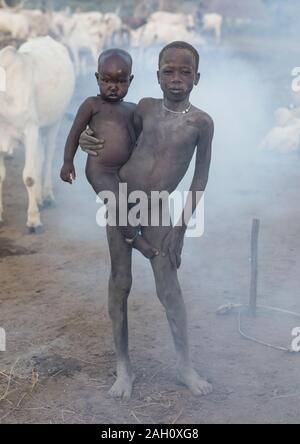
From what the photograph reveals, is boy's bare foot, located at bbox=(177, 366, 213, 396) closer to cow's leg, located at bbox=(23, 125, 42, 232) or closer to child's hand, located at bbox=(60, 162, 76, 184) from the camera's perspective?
child's hand, located at bbox=(60, 162, 76, 184)

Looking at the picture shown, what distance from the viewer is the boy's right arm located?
3.66m

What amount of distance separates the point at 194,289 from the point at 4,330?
54.8 inches

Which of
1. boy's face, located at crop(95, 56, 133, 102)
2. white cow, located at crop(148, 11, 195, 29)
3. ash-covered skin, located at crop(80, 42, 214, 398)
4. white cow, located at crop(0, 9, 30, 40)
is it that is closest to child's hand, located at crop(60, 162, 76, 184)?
ash-covered skin, located at crop(80, 42, 214, 398)

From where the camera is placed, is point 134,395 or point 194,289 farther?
point 194,289

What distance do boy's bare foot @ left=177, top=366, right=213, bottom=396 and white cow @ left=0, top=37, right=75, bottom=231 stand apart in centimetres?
333

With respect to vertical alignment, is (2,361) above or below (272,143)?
below

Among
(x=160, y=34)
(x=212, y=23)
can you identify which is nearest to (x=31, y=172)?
(x=160, y=34)

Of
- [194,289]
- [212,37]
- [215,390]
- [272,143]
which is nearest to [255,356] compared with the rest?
[215,390]

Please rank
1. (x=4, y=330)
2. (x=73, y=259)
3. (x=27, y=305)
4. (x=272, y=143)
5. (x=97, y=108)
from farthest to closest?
(x=272, y=143) → (x=73, y=259) → (x=27, y=305) → (x=4, y=330) → (x=97, y=108)

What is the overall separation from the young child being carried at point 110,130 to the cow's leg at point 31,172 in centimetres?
337

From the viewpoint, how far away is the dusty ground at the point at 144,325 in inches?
153

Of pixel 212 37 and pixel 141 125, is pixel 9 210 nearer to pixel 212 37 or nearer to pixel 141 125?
pixel 141 125

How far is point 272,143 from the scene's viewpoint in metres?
9.92

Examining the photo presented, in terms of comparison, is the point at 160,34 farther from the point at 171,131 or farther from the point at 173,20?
the point at 171,131
